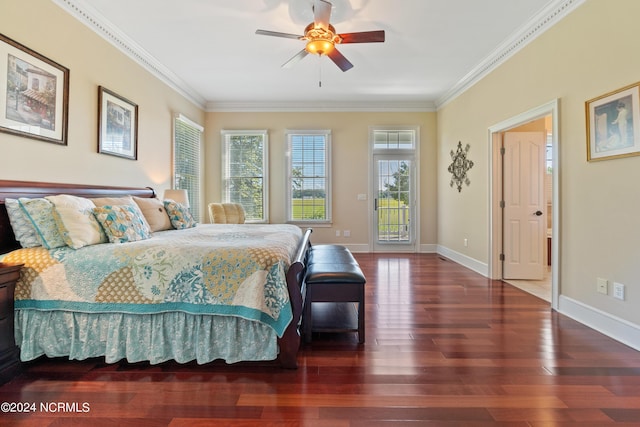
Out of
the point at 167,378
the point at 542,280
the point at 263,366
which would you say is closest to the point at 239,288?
the point at 263,366

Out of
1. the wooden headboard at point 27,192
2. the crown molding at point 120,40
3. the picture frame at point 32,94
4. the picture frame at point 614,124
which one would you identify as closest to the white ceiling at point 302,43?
the crown molding at point 120,40

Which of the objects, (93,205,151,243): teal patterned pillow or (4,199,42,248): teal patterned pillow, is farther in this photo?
(93,205,151,243): teal patterned pillow

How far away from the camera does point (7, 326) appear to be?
1.81 metres

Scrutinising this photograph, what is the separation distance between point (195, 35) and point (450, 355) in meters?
4.00

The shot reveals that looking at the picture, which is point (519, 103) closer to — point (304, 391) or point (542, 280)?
point (542, 280)

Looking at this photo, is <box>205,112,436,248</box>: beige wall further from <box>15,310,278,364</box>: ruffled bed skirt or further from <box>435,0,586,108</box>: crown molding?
<box>15,310,278,364</box>: ruffled bed skirt

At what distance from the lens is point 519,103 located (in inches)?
140

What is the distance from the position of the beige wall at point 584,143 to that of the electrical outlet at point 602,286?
4cm

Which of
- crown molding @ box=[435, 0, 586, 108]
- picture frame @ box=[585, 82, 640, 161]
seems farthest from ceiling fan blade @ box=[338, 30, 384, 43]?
picture frame @ box=[585, 82, 640, 161]

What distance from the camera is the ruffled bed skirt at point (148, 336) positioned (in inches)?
74.7

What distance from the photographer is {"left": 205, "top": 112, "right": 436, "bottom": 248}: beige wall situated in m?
6.03

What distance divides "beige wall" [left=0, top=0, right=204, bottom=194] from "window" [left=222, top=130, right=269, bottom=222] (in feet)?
5.47

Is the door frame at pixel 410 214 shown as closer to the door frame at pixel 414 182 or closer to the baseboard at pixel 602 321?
the door frame at pixel 414 182

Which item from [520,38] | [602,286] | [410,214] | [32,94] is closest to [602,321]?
[602,286]
